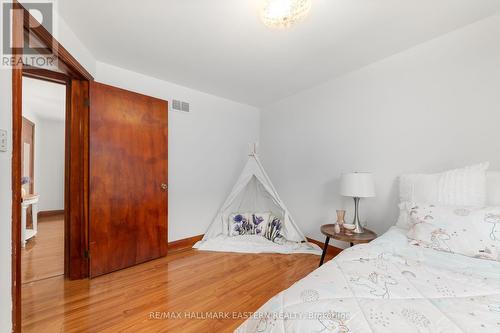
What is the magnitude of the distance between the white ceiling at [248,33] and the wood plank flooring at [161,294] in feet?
7.36

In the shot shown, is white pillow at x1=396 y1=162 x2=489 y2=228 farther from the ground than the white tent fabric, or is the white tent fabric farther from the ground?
white pillow at x1=396 y1=162 x2=489 y2=228

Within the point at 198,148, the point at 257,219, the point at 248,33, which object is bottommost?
the point at 257,219

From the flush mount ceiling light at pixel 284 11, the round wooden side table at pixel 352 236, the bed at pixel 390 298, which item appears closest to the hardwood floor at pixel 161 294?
the round wooden side table at pixel 352 236

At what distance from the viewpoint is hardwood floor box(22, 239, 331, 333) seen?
144 centimetres

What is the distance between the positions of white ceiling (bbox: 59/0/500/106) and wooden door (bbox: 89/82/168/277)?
496 mm

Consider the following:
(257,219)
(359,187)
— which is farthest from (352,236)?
(257,219)

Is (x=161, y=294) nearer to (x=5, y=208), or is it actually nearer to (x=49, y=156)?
(x=5, y=208)

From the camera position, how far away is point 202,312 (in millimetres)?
1560

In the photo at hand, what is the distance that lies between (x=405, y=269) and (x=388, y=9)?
5.73ft

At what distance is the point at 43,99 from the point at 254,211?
4068 mm

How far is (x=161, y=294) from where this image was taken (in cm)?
178

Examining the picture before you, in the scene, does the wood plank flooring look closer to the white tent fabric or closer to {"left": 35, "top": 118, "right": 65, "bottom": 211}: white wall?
the white tent fabric

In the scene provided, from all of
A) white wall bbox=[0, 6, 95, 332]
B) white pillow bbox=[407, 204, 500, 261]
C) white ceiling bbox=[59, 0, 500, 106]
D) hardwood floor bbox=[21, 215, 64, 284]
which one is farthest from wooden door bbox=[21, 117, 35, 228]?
white pillow bbox=[407, 204, 500, 261]

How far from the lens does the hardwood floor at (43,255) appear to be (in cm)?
208
